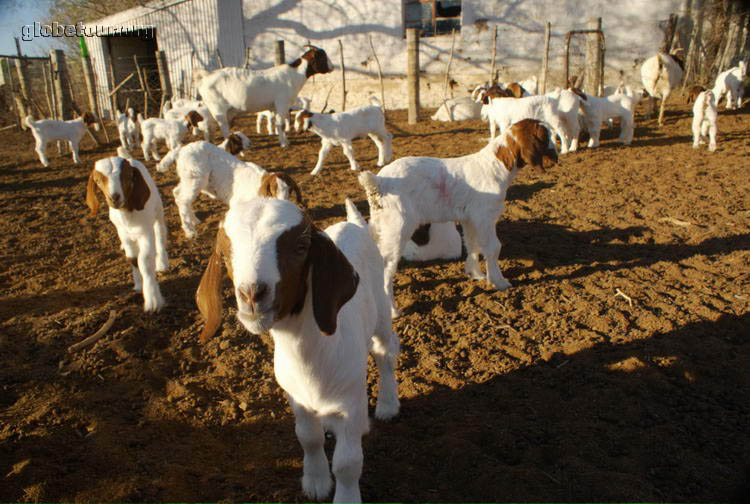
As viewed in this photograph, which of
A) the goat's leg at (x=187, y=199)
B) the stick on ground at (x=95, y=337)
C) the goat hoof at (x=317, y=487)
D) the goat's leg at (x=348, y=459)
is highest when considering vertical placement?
the goat's leg at (x=187, y=199)

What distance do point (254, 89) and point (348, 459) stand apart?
12.2 meters

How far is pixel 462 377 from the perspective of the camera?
377 centimetres

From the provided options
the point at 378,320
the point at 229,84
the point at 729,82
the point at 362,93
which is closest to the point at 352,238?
the point at 378,320

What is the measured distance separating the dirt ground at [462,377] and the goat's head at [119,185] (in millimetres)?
1098

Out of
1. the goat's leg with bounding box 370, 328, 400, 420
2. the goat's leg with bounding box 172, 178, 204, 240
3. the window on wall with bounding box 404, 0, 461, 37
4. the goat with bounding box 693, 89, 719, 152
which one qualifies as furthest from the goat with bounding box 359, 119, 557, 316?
the window on wall with bounding box 404, 0, 461, 37

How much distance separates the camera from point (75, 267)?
244 inches

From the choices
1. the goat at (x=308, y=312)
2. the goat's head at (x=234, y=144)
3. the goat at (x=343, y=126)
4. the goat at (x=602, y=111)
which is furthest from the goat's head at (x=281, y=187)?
the goat at (x=602, y=111)

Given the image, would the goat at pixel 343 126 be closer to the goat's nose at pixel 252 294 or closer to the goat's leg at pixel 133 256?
the goat's leg at pixel 133 256

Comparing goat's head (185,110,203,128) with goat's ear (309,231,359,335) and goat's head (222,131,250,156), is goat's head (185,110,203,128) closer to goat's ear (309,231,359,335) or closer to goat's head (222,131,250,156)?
goat's head (222,131,250,156)

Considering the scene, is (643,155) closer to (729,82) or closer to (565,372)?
(729,82)

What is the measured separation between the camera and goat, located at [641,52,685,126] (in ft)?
45.2

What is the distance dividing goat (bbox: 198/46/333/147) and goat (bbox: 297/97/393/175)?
3.21 m

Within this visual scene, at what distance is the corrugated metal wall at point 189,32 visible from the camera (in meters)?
20.8

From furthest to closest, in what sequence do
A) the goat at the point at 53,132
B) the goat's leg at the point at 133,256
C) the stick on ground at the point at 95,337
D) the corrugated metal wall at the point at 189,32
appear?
the corrugated metal wall at the point at 189,32 < the goat at the point at 53,132 < the goat's leg at the point at 133,256 < the stick on ground at the point at 95,337
